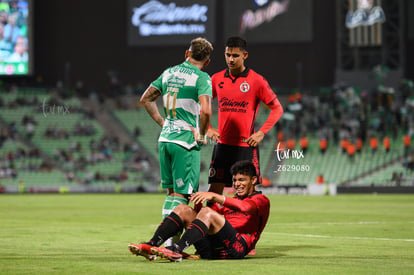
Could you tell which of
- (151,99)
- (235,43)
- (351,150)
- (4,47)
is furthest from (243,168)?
(4,47)

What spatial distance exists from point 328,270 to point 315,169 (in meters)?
36.2

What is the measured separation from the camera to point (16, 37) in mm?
50719

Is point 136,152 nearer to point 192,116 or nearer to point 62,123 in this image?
point 62,123

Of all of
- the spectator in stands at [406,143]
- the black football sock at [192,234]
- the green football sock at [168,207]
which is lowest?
the spectator in stands at [406,143]

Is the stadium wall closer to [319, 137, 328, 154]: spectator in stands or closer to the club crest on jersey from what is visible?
[319, 137, 328, 154]: spectator in stands

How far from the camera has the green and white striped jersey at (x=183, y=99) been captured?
32.3ft

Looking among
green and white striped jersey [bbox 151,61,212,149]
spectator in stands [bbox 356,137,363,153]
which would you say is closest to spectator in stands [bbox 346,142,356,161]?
spectator in stands [bbox 356,137,363,153]

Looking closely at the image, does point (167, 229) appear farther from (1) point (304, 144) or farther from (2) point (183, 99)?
(1) point (304, 144)

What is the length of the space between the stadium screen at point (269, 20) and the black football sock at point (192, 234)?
43.3 metres

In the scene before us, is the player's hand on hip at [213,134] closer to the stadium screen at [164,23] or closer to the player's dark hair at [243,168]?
the player's dark hair at [243,168]

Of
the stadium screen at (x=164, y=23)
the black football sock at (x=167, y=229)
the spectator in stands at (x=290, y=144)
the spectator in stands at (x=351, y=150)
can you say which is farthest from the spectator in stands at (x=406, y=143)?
the black football sock at (x=167, y=229)

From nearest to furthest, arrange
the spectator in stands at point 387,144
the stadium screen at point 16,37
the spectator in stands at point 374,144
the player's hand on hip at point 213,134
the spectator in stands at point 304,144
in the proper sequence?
the player's hand on hip at point 213,134 → the spectator in stands at point 387,144 → the spectator in stands at point 374,144 → the spectator in stands at point 304,144 → the stadium screen at point 16,37

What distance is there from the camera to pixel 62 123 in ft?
161

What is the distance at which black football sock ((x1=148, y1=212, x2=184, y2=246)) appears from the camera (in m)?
8.95
